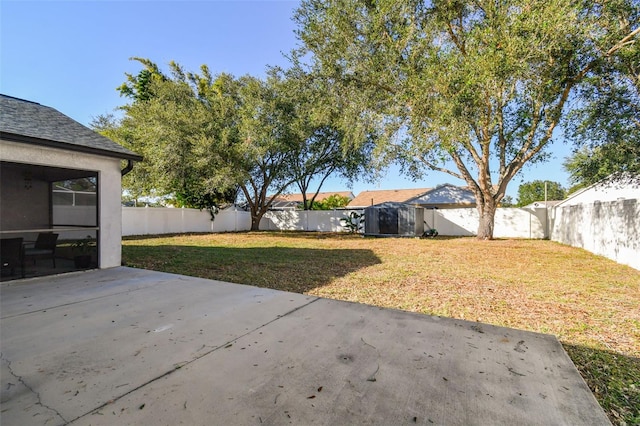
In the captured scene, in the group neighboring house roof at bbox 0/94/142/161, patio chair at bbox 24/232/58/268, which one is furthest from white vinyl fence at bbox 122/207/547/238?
patio chair at bbox 24/232/58/268

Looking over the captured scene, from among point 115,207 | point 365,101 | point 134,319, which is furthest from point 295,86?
point 134,319

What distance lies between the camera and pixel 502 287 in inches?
201

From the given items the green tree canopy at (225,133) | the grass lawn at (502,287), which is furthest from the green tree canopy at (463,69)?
the grass lawn at (502,287)

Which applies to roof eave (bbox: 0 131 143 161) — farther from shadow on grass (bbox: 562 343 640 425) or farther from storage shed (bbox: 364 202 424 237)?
storage shed (bbox: 364 202 424 237)

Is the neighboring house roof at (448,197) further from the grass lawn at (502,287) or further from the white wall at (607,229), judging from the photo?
the grass lawn at (502,287)

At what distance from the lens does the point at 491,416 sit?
5.64 ft

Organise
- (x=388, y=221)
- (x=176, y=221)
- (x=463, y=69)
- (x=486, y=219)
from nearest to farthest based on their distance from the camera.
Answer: (x=463, y=69) → (x=486, y=219) → (x=388, y=221) → (x=176, y=221)

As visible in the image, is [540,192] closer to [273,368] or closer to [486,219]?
[486,219]

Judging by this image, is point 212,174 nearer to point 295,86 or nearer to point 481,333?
point 295,86

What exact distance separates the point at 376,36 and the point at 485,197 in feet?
26.0

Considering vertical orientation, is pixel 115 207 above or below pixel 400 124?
below

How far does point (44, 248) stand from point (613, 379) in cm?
861

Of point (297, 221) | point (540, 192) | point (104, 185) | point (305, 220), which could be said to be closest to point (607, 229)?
Result: point (104, 185)

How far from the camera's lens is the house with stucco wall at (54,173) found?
4852 mm
